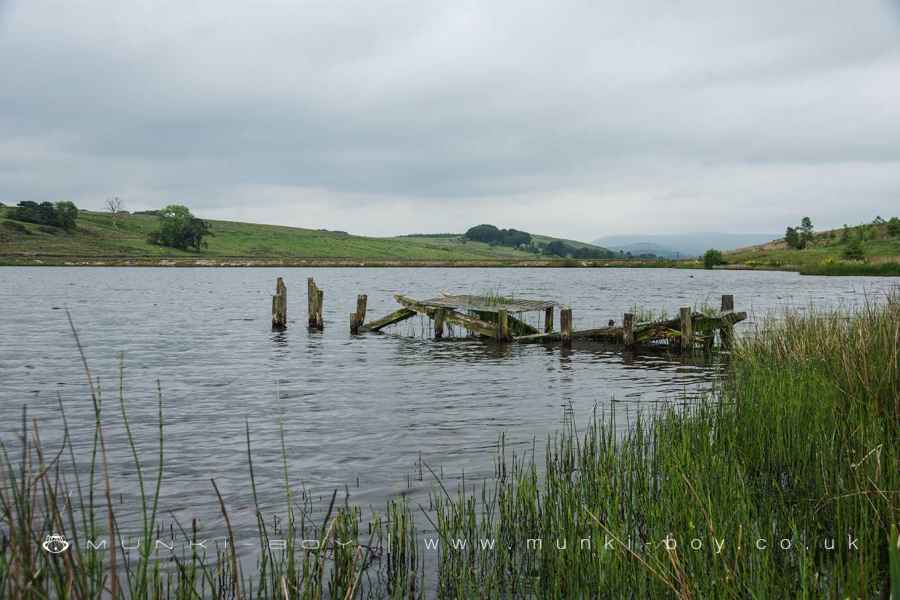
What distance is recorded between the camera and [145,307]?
41562 mm

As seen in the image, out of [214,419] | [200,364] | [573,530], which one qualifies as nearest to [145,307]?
[200,364]

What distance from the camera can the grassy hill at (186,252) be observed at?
368 ft

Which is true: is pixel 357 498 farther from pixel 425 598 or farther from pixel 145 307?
pixel 145 307

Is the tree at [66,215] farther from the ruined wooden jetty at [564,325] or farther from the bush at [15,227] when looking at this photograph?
the ruined wooden jetty at [564,325]

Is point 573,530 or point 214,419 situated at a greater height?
point 573,530

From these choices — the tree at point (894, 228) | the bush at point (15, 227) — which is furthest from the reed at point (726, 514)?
the bush at point (15, 227)

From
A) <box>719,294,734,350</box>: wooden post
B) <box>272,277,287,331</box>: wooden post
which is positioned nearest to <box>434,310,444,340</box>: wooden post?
<box>272,277,287,331</box>: wooden post

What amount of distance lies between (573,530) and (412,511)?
291 cm

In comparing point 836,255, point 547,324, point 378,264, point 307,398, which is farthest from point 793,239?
point 307,398

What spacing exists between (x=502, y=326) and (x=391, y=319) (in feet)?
18.6

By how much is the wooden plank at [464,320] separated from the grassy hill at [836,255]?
188 feet

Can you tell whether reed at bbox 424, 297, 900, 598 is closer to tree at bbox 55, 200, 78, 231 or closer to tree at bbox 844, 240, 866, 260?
tree at bbox 844, 240, 866, 260

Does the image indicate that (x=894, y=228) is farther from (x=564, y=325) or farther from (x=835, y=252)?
(x=564, y=325)

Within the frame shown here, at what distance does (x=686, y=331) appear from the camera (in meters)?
22.6
